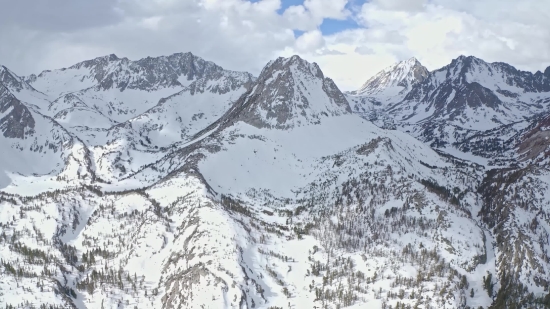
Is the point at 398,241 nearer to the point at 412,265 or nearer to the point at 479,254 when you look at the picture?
the point at 412,265

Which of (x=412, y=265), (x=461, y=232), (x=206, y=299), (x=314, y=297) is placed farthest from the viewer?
(x=461, y=232)

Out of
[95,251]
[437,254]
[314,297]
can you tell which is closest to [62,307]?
[95,251]

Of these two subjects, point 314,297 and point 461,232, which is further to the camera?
point 461,232

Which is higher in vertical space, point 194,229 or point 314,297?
point 194,229

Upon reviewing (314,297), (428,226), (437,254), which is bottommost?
(314,297)

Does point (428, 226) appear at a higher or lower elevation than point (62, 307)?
higher

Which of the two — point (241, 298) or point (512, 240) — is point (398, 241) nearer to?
point (512, 240)

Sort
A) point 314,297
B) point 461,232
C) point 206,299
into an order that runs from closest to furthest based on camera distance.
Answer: point 206,299, point 314,297, point 461,232

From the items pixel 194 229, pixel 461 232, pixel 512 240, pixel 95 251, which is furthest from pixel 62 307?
pixel 512 240

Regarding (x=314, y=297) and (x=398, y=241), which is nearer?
(x=314, y=297)
